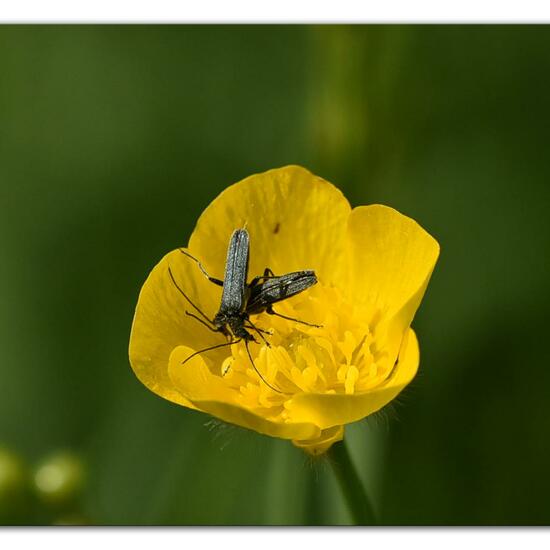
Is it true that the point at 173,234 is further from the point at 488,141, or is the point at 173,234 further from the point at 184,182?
the point at 488,141

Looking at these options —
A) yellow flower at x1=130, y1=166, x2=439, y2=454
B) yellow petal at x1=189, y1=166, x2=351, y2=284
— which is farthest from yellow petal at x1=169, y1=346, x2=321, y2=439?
yellow petal at x1=189, y1=166, x2=351, y2=284

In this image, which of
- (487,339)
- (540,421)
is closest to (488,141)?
(487,339)

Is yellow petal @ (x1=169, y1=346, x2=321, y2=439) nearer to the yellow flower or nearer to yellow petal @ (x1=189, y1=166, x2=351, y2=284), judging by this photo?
the yellow flower

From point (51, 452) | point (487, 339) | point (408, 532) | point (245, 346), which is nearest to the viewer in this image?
point (245, 346)

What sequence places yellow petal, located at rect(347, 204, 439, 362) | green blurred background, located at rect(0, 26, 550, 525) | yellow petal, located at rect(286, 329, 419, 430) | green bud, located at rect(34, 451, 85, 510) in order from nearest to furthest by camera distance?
yellow petal, located at rect(286, 329, 419, 430), yellow petal, located at rect(347, 204, 439, 362), green bud, located at rect(34, 451, 85, 510), green blurred background, located at rect(0, 26, 550, 525)

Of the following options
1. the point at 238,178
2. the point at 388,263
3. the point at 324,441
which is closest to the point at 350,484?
the point at 324,441

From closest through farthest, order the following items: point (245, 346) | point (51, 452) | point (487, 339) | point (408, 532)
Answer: point (245, 346) → point (408, 532) → point (51, 452) → point (487, 339)
